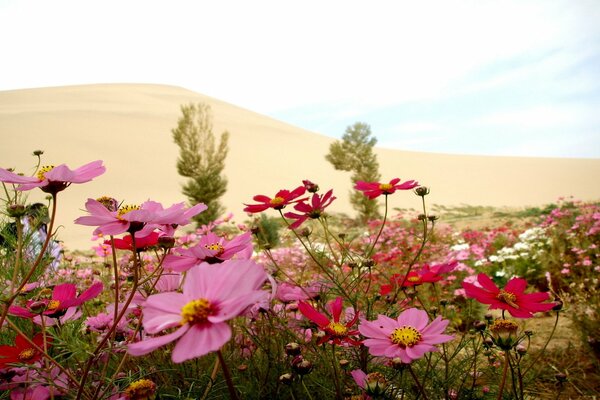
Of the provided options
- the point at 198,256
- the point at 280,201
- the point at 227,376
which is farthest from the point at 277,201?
the point at 227,376

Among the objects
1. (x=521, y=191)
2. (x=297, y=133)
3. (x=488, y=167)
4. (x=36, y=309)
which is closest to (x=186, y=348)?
(x=36, y=309)

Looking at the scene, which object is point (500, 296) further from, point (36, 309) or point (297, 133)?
point (297, 133)

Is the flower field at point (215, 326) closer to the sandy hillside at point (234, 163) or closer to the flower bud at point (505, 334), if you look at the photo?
the flower bud at point (505, 334)

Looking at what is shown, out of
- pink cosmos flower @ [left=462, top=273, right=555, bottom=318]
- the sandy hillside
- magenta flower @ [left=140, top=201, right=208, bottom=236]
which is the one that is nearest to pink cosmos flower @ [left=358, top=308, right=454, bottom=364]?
pink cosmos flower @ [left=462, top=273, right=555, bottom=318]

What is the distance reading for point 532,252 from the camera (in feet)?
14.4

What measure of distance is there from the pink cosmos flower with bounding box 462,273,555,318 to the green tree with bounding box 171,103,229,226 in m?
13.7

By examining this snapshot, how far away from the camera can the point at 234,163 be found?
34594 mm

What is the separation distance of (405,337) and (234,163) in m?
34.3

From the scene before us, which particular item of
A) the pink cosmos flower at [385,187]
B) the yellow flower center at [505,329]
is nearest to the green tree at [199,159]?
the pink cosmos flower at [385,187]

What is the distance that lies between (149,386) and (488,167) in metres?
39.4

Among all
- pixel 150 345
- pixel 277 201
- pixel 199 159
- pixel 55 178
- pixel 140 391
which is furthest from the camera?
pixel 199 159

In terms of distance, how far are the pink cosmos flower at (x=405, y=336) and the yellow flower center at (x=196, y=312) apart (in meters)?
0.36

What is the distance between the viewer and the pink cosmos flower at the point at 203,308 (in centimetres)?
52

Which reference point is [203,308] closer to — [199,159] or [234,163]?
[199,159]
